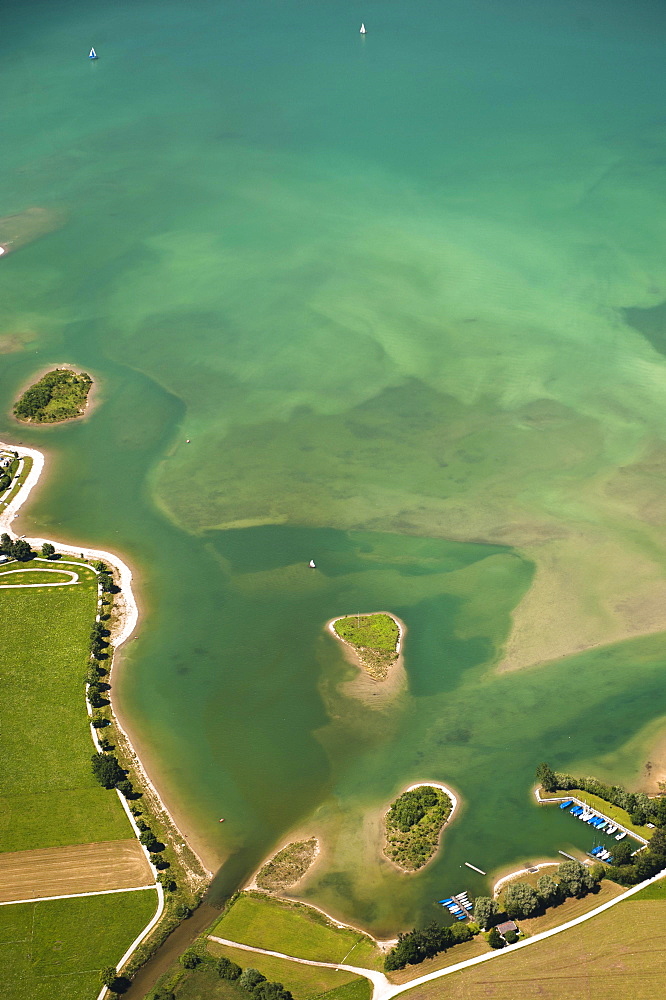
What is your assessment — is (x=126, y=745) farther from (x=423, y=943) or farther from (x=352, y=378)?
(x=352, y=378)

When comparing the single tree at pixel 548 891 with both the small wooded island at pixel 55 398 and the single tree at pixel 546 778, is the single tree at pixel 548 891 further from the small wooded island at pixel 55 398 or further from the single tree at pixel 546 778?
the small wooded island at pixel 55 398

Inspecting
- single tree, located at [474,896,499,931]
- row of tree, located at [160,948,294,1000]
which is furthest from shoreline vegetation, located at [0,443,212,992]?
single tree, located at [474,896,499,931]

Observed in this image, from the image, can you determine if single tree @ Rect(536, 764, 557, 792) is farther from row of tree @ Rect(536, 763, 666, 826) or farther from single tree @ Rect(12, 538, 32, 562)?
single tree @ Rect(12, 538, 32, 562)

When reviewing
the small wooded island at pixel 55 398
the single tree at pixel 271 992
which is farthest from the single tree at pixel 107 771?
the small wooded island at pixel 55 398

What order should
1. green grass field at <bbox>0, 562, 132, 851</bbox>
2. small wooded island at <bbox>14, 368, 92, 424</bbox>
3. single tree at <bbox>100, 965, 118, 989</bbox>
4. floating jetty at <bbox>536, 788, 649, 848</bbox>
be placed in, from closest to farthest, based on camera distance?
single tree at <bbox>100, 965, 118, 989</bbox>, floating jetty at <bbox>536, 788, 649, 848</bbox>, green grass field at <bbox>0, 562, 132, 851</bbox>, small wooded island at <bbox>14, 368, 92, 424</bbox>

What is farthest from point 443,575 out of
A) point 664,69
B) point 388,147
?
point 664,69

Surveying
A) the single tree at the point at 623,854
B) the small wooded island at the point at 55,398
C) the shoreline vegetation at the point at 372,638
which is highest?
the small wooded island at the point at 55,398
